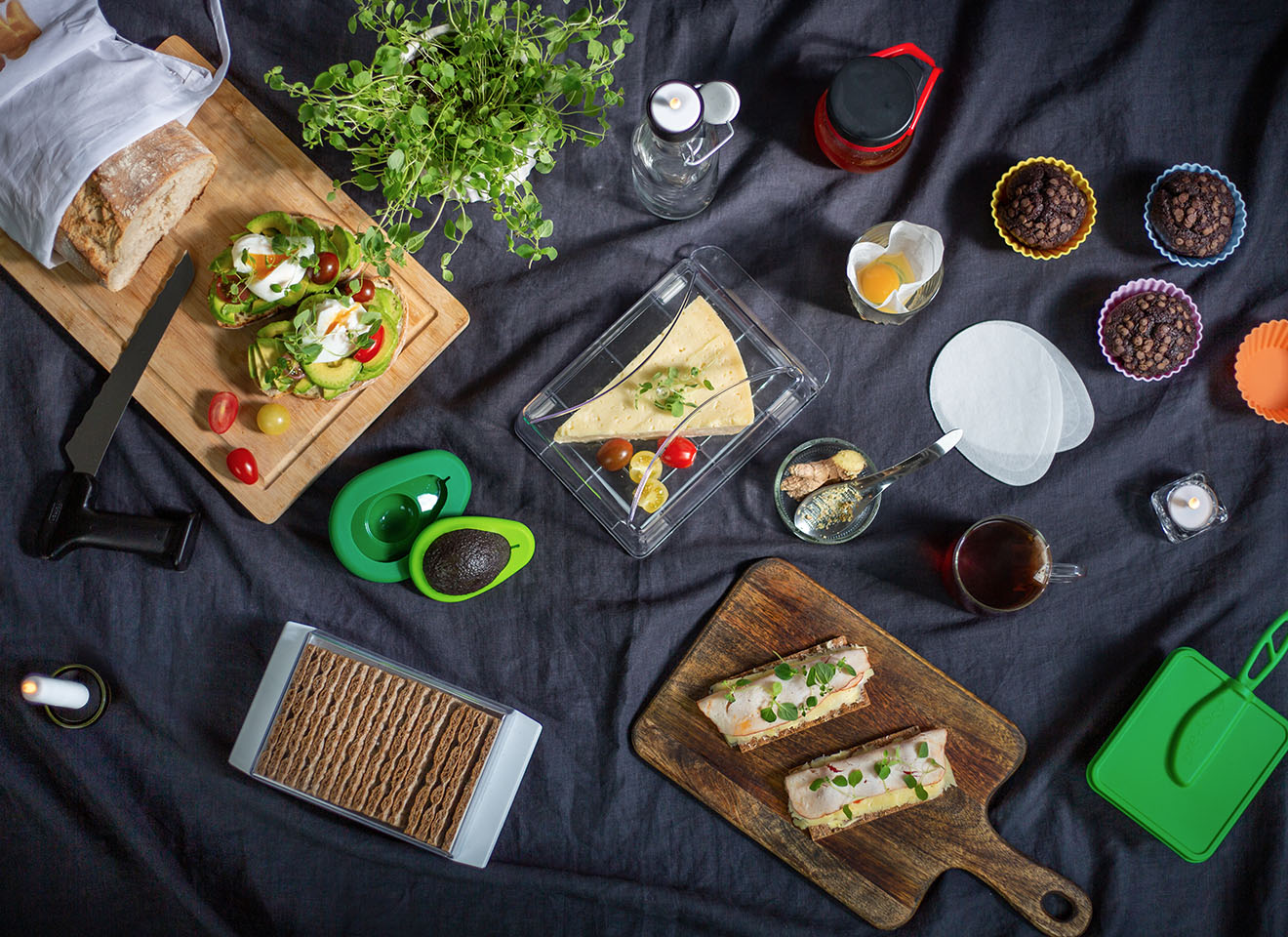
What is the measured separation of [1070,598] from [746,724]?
834 millimetres

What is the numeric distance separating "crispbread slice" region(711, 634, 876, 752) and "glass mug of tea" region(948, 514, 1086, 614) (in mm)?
281

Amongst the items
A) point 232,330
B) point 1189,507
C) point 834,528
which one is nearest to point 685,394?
point 834,528

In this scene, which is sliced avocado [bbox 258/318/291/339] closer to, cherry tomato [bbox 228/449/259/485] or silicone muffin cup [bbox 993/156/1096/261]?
cherry tomato [bbox 228/449/259/485]

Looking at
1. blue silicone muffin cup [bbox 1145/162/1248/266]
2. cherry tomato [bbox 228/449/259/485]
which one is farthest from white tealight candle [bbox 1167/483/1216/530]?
cherry tomato [bbox 228/449/259/485]

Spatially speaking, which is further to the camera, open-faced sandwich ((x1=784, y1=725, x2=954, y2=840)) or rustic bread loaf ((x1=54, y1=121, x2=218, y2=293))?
open-faced sandwich ((x1=784, y1=725, x2=954, y2=840))

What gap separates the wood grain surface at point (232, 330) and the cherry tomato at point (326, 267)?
15 cm

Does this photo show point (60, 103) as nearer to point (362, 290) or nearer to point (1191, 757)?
point (362, 290)

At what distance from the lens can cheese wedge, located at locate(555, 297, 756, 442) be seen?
194cm

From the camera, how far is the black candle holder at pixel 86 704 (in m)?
1.91

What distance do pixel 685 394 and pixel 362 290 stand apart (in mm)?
743

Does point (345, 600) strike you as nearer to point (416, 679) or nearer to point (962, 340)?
point (416, 679)

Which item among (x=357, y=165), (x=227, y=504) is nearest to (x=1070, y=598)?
(x=357, y=165)

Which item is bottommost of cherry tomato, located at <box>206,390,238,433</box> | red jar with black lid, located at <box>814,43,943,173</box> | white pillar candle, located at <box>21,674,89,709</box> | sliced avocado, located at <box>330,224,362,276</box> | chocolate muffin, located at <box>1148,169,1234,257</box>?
white pillar candle, located at <box>21,674,89,709</box>

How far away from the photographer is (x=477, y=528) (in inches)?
74.5
